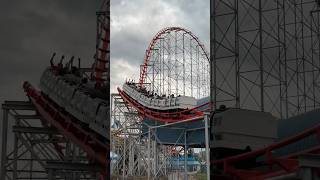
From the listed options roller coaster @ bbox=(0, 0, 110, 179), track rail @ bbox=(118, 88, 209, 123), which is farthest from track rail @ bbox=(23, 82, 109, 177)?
track rail @ bbox=(118, 88, 209, 123)

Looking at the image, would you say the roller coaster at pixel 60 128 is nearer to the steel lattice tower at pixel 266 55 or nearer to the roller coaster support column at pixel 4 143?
the roller coaster support column at pixel 4 143

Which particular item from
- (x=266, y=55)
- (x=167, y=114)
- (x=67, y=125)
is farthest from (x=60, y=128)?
(x=266, y=55)

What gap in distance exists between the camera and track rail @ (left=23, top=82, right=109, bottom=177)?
578 mm

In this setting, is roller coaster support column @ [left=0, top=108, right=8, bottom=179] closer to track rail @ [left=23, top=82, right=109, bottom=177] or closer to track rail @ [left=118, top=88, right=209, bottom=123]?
track rail @ [left=23, top=82, right=109, bottom=177]

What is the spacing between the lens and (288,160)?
0.88 m

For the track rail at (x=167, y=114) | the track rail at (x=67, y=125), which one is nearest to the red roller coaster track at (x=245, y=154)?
the track rail at (x=167, y=114)

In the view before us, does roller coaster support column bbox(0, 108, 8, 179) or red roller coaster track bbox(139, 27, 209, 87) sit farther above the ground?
red roller coaster track bbox(139, 27, 209, 87)

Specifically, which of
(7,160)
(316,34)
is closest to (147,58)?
(7,160)

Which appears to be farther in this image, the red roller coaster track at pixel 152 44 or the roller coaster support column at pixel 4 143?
the red roller coaster track at pixel 152 44

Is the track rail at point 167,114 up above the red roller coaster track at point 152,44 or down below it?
below

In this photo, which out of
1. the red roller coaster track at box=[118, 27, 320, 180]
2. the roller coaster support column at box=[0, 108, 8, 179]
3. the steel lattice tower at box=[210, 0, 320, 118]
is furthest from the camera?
the steel lattice tower at box=[210, 0, 320, 118]

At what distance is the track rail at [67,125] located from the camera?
22.8 inches

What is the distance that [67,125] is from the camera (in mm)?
592

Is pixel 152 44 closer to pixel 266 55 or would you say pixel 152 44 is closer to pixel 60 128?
pixel 60 128
